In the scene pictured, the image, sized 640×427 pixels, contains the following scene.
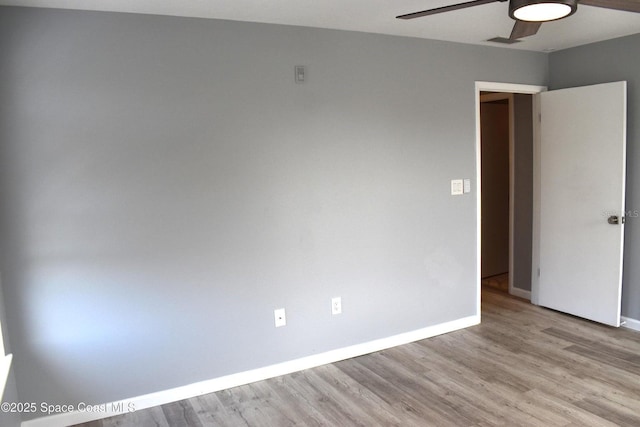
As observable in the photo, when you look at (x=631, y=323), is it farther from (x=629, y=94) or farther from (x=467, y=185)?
(x=629, y=94)

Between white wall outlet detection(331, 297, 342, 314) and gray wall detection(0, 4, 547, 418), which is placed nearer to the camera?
gray wall detection(0, 4, 547, 418)

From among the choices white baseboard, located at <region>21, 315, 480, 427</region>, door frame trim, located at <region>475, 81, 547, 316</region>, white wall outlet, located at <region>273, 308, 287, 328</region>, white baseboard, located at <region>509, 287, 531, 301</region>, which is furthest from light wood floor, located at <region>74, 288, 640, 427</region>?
white baseboard, located at <region>509, 287, 531, 301</region>

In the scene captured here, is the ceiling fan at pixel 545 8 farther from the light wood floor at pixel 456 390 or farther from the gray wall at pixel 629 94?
the light wood floor at pixel 456 390

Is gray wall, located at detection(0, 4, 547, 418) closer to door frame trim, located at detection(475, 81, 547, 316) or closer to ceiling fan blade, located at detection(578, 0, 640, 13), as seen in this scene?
door frame trim, located at detection(475, 81, 547, 316)

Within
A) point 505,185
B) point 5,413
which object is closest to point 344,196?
point 5,413

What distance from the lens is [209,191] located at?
2830 millimetres

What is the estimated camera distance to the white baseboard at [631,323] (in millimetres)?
3716

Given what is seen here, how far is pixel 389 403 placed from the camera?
2752 mm

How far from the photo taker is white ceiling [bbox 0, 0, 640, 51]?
8.09 feet

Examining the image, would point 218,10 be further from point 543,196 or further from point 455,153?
point 543,196

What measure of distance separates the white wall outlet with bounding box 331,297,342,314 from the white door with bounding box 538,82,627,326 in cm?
211

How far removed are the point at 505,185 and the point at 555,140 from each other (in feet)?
4.83

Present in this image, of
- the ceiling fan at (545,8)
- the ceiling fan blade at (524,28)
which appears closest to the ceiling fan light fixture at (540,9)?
the ceiling fan at (545,8)

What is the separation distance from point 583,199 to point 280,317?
272 centimetres
